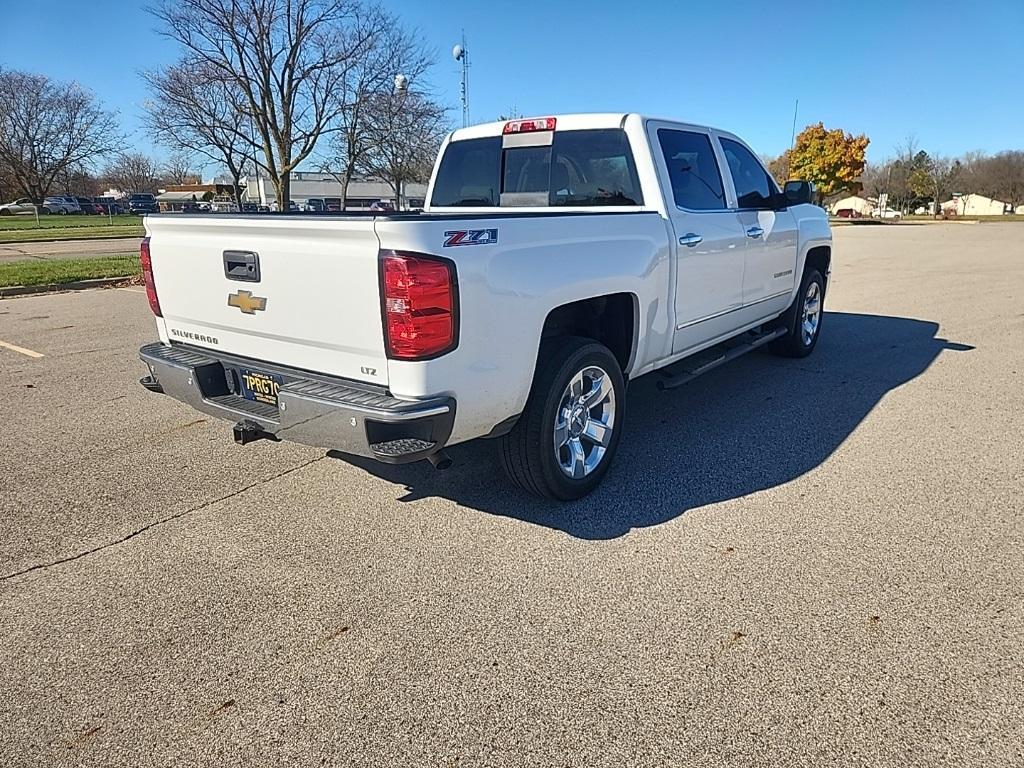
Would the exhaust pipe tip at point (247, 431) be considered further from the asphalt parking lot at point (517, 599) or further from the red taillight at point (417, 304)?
the red taillight at point (417, 304)

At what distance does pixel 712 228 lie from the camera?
15.1 feet

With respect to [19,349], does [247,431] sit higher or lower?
higher

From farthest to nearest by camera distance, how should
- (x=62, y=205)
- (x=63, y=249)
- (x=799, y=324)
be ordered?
(x=62, y=205) < (x=63, y=249) < (x=799, y=324)

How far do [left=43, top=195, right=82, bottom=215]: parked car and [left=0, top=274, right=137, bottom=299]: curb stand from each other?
5296cm

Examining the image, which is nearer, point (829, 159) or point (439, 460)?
point (439, 460)

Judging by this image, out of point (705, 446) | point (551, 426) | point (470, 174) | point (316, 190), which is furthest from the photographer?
point (316, 190)

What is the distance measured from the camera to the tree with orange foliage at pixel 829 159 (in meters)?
56.1

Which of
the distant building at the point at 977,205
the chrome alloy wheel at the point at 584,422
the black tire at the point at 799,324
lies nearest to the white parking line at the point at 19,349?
the chrome alloy wheel at the point at 584,422

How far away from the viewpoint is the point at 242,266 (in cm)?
323

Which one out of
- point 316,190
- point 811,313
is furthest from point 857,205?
point 811,313

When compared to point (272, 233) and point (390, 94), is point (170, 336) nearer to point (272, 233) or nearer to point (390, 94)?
point (272, 233)

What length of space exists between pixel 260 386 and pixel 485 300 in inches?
48.1

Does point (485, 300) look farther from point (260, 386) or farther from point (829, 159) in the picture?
point (829, 159)

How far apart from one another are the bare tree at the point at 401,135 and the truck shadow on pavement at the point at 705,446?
70.5ft
